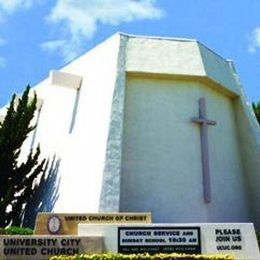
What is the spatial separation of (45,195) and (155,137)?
4524 mm

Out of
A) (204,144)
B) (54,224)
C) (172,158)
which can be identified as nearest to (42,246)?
(54,224)

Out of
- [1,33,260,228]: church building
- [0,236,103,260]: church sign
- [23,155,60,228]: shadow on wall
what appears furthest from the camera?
[23,155,60,228]: shadow on wall

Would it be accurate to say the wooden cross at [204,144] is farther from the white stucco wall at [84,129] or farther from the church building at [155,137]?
the white stucco wall at [84,129]

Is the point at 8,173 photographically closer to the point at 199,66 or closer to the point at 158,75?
the point at 158,75

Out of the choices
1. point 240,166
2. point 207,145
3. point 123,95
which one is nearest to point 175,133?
point 207,145

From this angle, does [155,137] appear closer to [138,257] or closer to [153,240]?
[153,240]

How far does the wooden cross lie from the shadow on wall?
4.93 meters

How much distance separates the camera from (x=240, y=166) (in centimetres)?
1806

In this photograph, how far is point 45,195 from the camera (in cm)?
1734

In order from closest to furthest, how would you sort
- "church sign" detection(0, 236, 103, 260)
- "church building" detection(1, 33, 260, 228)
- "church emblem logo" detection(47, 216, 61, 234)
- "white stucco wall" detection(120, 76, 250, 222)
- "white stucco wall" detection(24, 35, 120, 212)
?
"church sign" detection(0, 236, 103, 260) → "church emblem logo" detection(47, 216, 61, 234) → "white stucco wall" detection(24, 35, 120, 212) → "church building" detection(1, 33, 260, 228) → "white stucco wall" detection(120, 76, 250, 222)

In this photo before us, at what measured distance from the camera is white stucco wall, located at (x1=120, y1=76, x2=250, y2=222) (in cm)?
1545

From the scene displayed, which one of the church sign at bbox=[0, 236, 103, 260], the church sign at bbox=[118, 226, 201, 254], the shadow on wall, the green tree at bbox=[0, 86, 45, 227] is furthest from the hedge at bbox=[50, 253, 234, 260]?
the green tree at bbox=[0, 86, 45, 227]

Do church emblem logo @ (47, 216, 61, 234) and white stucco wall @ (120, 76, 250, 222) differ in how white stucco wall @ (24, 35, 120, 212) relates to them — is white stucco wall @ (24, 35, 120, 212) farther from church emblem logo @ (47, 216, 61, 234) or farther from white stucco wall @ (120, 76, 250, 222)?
church emblem logo @ (47, 216, 61, 234)

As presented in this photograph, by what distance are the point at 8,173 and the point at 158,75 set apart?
6.28 m
